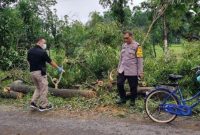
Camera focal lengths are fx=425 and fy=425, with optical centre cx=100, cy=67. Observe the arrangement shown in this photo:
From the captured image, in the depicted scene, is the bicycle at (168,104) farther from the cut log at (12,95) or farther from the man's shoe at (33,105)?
the cut log at (12,95)

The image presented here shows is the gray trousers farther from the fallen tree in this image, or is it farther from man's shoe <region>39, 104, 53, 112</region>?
the fallen tree

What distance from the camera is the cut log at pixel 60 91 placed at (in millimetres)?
Result: 12516

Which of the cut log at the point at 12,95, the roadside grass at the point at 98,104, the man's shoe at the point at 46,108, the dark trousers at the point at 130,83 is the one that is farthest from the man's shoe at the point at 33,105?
the dark trousers at the point at 130,83

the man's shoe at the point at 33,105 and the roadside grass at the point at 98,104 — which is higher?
the man's shoe at the point at 33,105

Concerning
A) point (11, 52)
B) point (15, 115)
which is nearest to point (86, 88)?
point (15, 115)

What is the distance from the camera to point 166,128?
9.06 m

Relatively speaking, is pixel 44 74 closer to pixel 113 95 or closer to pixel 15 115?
pixel 15 115

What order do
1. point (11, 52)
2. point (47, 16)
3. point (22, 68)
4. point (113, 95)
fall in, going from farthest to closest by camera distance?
point (47, 16), point (11, 52), point (22, 68), point (113, 95)

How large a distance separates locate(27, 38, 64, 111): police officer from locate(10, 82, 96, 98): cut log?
1462 mm

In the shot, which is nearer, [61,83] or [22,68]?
[61,83]

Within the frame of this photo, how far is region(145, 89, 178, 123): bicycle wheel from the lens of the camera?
9586 mm

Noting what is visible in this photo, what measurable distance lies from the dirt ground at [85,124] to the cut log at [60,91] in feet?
4.33

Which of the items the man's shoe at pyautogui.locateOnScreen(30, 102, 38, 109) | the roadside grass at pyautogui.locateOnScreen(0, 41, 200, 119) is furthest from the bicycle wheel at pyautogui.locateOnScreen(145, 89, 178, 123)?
the man's shoe at pyautogui.locateOnScreen(30, 102, 38, 109)

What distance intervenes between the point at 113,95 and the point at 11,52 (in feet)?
29.0
